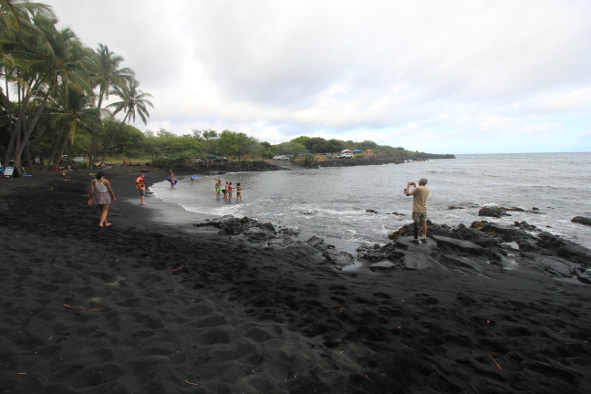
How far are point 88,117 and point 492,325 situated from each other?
33439 millimetres

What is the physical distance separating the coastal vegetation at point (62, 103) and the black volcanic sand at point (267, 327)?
14.2 metres

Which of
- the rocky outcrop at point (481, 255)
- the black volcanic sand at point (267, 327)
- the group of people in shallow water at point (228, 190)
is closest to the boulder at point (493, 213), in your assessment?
the rocky outcrop at point (481, 255)

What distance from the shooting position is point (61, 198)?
40.1 feet

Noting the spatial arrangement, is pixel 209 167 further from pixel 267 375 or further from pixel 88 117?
pixel 267 375

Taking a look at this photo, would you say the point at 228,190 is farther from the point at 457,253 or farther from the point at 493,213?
the point at 493,213

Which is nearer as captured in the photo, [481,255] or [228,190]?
[481,255]

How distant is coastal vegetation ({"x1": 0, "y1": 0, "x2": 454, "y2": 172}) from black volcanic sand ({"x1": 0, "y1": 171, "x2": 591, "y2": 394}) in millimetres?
14222

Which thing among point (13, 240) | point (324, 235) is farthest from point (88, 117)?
point (324, 235)

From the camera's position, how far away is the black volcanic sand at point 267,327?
2.50 m

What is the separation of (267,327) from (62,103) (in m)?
32.4

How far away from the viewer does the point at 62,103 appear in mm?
24594

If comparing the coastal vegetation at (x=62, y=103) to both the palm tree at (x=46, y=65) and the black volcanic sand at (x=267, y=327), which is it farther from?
the black volcanic sand at (x=267, y=327)

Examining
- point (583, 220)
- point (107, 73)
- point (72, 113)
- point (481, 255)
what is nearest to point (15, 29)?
point (72, 113)

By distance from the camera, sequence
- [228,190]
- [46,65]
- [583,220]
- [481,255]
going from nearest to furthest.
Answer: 1. [481,255]
2. [583,220]
3. [228,190]
4. [46,65]
